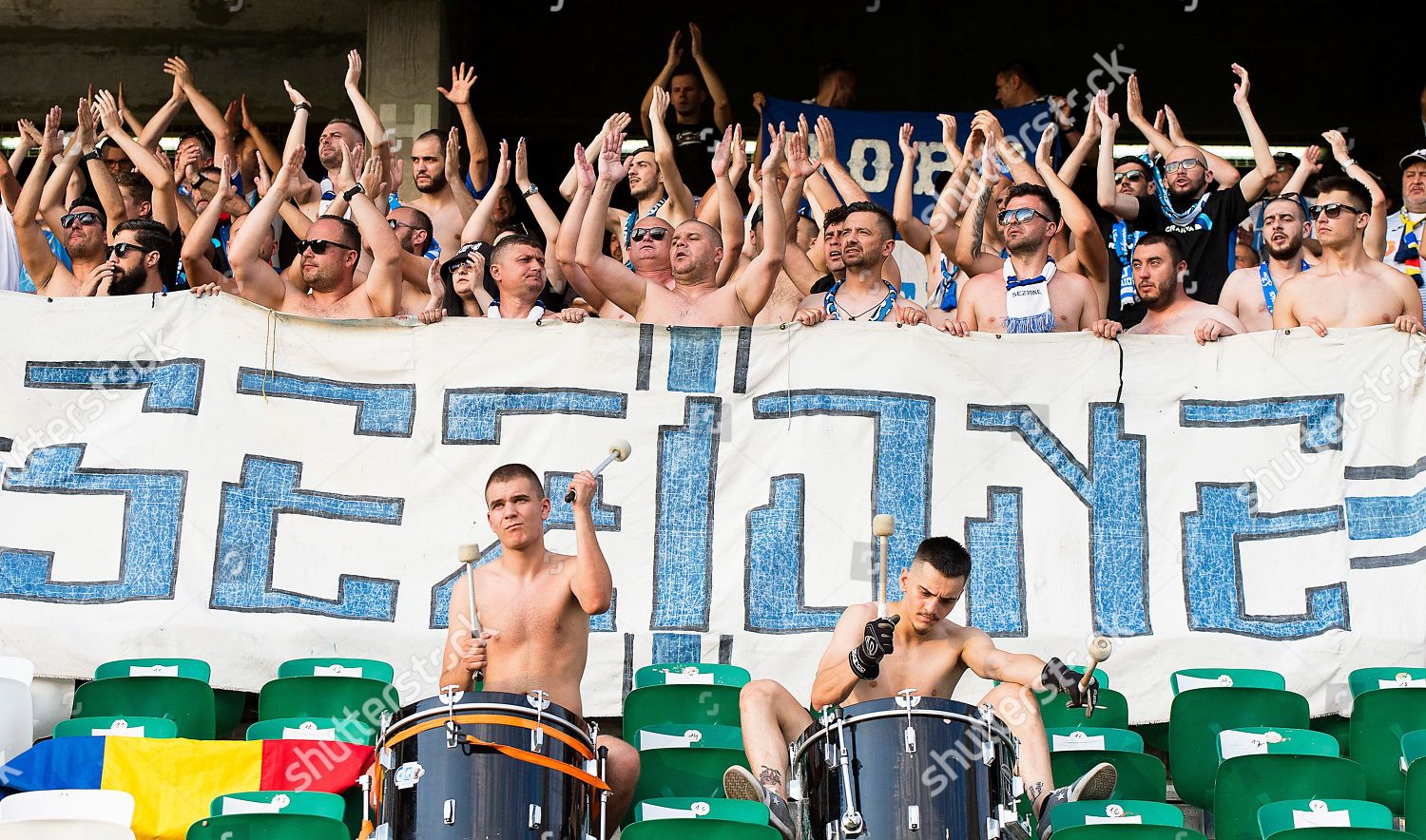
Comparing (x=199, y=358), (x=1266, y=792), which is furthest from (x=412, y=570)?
(x=1266, y=792)

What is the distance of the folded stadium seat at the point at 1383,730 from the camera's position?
8797 mm

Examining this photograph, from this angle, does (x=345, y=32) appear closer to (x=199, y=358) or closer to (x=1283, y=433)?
(x=199, y=358)

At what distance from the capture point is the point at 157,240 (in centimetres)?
1129

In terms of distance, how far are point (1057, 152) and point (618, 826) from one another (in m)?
7.82

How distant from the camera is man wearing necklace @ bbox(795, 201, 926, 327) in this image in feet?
36.3

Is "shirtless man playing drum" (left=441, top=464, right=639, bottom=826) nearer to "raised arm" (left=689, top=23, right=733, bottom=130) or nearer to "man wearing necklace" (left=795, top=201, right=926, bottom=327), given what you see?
"man wearing necklace" (left=795, top=201, right=926, bottom=327)

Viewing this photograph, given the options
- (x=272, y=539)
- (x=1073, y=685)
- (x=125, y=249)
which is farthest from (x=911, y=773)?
(x=125, y=249)

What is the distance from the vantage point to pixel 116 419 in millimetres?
10461

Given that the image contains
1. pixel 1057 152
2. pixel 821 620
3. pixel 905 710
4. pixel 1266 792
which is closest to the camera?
pixel 905 710

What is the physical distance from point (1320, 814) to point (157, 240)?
6.73m

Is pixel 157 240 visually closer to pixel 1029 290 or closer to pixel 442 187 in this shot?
pixel 442 187

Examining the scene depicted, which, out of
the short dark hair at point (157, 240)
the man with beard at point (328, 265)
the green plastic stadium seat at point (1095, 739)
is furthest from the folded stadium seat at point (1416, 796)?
the short dark hair at point (157, 240)

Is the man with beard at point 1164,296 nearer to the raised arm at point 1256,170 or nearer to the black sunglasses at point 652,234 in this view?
the raised arm at point 1256,170

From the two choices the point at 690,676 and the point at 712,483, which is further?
the point at 712,483
